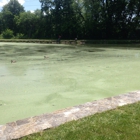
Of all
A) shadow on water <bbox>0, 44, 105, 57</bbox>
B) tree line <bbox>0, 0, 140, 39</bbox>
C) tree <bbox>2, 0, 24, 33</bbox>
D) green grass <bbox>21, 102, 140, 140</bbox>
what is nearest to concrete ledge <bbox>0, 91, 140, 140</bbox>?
green grass <bbox>21, 102, 140, 140</bbox>

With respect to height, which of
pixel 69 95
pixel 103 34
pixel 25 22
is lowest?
pixel 69 95

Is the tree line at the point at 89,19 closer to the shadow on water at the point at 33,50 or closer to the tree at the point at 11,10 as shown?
the tree at the point at 11,10

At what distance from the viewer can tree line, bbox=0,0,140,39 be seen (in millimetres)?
25797

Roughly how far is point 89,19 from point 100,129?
25.4 meters

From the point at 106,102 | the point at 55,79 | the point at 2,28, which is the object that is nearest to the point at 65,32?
the point at 2,28

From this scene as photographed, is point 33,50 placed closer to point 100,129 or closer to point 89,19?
point 100,129

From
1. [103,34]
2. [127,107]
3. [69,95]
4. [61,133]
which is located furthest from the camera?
[103,34]

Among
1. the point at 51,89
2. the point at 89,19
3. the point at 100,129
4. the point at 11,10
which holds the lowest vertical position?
the point at 51,89

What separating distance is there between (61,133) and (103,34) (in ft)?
86.1

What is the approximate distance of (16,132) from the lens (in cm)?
204

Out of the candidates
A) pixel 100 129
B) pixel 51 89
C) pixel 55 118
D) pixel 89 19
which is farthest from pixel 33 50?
pixel 89 19

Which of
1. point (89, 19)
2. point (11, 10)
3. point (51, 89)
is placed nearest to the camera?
point (51, 89)

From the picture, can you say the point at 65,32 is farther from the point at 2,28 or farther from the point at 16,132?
the point at 16,132

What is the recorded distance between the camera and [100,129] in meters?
2.14
